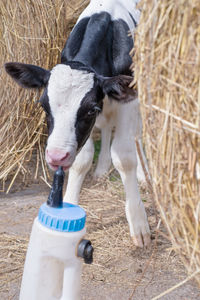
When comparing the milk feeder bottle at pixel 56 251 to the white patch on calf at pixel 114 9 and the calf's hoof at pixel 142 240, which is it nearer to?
the calf's hoof at pixel 142 240

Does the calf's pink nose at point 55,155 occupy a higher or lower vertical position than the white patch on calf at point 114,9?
lower

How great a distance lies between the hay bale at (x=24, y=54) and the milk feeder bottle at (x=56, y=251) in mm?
1938

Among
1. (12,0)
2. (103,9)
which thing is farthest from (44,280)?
(12,0)

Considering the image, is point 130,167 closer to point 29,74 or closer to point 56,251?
point 29,74

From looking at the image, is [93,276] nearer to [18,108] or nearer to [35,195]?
[35,195]

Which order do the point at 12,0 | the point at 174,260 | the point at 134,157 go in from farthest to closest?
the point at 12,0 → the point at 134,157 → the point at 174,260

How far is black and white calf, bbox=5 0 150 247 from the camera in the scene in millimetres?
2768

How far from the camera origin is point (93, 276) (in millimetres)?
2867

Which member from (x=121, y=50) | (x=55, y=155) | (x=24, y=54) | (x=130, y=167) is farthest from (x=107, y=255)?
(x=24, y=54)

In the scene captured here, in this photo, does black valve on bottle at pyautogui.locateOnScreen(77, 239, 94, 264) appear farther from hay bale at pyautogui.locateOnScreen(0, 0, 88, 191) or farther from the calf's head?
hay bale at pyautogui.locateOnScreen(0, 0, 88, 191)

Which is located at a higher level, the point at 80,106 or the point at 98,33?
the point at 98,33

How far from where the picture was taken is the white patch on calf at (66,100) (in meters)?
2.67

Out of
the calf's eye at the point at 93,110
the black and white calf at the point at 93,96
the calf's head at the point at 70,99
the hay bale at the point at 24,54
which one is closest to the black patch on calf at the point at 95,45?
the black and white calf at the point at 93,96

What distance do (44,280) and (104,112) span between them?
5.13ft
